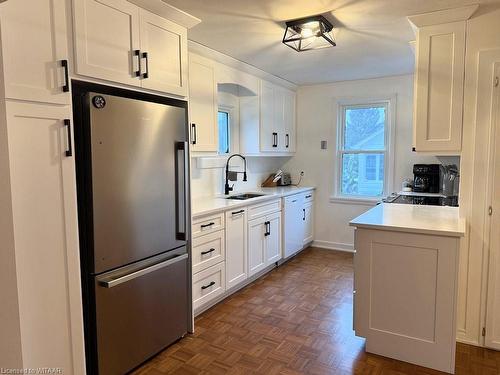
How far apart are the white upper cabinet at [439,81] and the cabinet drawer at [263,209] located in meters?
1.61

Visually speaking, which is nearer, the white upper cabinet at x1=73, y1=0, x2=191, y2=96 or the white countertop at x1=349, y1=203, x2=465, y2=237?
the white upper cabinet at x1=73, y1=0, x2=191, y2=96

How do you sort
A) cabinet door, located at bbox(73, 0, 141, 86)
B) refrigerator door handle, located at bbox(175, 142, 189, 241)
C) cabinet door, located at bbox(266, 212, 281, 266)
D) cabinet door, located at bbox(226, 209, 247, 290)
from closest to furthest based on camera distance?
cabinet door, located at bbox(73, 0, 141, 86) → refrigerator door handle, located at bbox(175, 142, 189, 241) → cabinet door, located at bbox(226, 209, 247, 290) → cabinet door, located at bbox(266, 212, 281, 266)

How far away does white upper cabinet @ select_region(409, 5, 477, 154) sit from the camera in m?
2.41

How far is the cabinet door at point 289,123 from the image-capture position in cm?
481

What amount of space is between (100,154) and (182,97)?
0.81m

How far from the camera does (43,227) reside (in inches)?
66.0

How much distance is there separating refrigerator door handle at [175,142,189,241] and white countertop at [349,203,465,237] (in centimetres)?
112

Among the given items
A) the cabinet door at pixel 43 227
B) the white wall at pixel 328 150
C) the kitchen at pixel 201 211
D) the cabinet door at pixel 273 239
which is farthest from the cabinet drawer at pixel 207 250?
the white wall at pixel 328 150

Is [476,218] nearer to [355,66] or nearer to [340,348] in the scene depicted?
[340,348]

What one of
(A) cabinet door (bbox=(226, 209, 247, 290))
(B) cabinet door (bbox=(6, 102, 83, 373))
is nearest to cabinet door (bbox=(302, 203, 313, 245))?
(A) cabinet door (bbox=(226, 209, 247, 290))

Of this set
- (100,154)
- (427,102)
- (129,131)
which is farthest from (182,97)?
(427,102)

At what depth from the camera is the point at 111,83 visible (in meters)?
1.98

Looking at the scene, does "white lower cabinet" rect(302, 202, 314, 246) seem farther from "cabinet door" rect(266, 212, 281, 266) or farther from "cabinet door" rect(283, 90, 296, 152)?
"cabinet door" rect(283, 90, 296, 152)

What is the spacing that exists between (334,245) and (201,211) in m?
2.74
